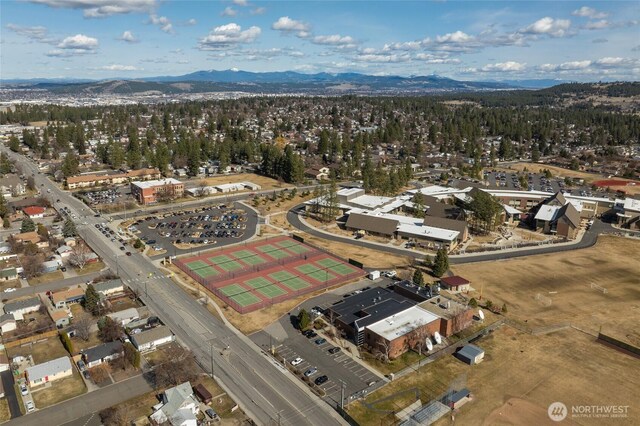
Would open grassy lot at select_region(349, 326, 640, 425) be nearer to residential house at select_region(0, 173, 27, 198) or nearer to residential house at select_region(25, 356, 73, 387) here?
residential house at select_region(25, 356, 73, 387)

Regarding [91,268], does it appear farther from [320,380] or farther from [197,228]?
[320,380]

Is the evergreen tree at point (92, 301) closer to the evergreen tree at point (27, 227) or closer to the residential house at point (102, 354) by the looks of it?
the residential house at point (102, 354)

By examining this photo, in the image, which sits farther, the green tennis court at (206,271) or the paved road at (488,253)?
the paved road at (488,253)

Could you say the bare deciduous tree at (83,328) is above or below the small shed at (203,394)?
above

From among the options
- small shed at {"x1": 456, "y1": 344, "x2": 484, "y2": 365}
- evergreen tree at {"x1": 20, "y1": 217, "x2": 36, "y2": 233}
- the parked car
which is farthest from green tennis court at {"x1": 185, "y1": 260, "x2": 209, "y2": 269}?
small shed at {"x1": 456, "y1": 344, "x2": 484, "y2": 365}

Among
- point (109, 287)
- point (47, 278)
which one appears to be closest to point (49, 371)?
point (109, 287)

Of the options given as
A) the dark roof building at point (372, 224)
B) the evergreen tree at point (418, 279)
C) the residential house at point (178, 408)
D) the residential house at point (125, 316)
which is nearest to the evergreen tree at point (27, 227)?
the residential house at point (125, 316)
